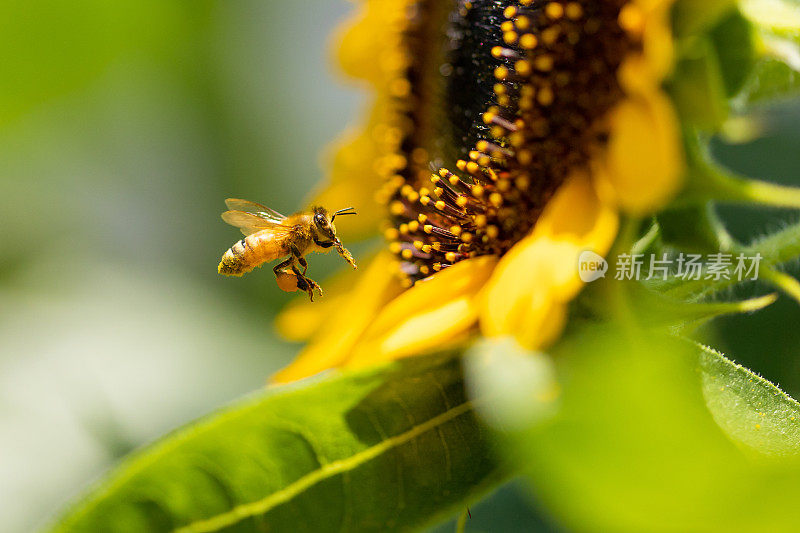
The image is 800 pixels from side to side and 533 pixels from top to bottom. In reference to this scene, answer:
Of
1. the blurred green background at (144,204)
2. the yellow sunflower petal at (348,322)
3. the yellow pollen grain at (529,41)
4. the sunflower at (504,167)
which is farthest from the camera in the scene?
the blurred green background at (144,204)

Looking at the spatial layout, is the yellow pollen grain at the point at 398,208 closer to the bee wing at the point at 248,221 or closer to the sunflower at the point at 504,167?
the sunflower at the point at 504,167

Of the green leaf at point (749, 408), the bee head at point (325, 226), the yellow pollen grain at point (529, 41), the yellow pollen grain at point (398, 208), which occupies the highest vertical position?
the yellow pollen grain at point (529, 41)

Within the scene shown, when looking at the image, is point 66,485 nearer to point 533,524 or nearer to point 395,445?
point 533,524

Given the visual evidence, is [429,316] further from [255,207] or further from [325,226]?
[255,207]

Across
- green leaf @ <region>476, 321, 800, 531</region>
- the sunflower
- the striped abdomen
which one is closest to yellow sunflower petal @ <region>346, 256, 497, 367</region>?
the sunflower

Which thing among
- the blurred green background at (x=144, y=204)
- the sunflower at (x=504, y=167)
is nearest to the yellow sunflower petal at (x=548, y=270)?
the sunflower at (x=504, y=167)

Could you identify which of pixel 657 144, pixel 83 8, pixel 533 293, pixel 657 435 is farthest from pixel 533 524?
pixel 83 8

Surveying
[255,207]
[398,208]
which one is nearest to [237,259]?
[255,207]
